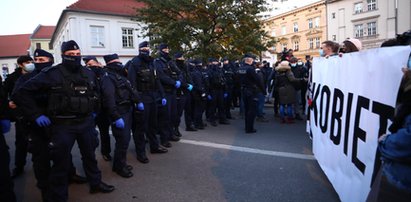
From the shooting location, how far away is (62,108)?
354 cm

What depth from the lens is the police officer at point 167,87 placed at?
6.23m

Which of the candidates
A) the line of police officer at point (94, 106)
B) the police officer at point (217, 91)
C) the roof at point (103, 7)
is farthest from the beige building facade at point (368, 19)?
the line of police officer at point (94, 106)

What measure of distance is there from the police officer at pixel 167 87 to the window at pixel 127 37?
107ft

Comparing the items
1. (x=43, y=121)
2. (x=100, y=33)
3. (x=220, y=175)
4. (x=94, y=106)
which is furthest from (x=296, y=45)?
(x=43, y=121)

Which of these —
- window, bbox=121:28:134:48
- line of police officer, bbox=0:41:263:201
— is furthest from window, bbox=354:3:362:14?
line of police officer, bbox=0:41:263:201

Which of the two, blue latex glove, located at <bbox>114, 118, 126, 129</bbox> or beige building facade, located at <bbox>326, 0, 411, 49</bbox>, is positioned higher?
beige building facade, located at <bbox>326, 0, 411, 49</bbox>

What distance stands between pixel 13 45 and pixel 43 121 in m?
95.5

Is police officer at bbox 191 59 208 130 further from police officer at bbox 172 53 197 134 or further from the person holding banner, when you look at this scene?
the person holding banner

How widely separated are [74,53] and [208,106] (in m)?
6.12

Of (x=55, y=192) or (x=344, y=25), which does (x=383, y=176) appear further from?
(x=344, y=25)

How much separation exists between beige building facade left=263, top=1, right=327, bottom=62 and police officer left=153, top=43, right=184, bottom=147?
47255mm

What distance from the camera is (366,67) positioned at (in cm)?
271

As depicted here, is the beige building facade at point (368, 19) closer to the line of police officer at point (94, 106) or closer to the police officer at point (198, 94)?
the police officer at point (198, 94)

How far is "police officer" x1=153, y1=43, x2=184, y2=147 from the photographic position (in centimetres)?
623
